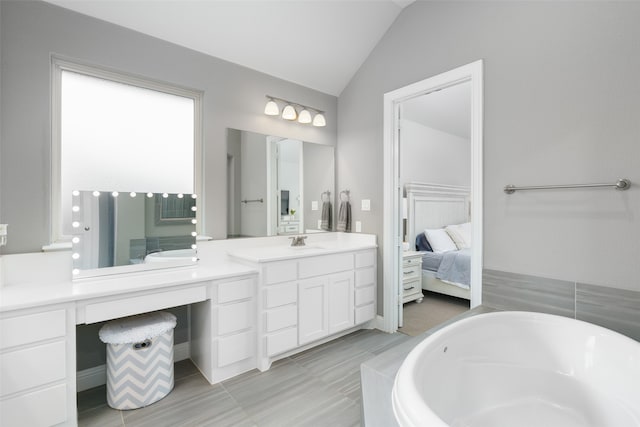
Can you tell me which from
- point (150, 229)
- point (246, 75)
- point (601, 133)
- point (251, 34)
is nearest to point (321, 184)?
point (246, 75)

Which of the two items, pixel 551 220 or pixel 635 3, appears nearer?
pixel 635 3

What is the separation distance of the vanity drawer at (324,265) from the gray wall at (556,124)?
1.10m

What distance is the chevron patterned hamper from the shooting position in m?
1.79

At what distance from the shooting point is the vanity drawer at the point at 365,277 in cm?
282

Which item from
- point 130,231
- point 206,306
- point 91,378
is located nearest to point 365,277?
point 206,306

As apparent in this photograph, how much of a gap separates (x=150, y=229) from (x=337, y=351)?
5.75 feet

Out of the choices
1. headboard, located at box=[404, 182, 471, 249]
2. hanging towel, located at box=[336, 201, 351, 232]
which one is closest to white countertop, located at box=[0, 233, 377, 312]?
hanging towel, located at box=[336, 201, 351, 232]

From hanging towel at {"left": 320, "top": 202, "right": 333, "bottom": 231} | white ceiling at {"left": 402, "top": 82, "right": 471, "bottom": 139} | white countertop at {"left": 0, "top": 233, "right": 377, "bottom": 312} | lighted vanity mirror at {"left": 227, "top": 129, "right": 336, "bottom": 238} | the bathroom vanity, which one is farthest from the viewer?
white ceiling at {"left": 402, "top": 82, "right": 471, "bottom": 139}

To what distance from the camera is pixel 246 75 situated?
2.68 metres

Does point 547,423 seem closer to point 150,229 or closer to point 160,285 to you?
point 160,285

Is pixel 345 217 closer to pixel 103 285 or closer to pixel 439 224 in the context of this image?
pixel 439 224

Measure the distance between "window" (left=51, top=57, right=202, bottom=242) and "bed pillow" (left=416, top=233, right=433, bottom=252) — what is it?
9.74 ft

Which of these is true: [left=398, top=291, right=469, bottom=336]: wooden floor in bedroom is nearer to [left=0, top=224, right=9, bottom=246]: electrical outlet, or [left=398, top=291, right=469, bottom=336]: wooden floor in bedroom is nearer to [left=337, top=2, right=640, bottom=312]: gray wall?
[left=337, top=2, right=640, bottom=312]: gray wall

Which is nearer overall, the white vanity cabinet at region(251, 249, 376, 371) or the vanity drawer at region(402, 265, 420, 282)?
the white vanity cabinet at region(251, 249, 376, 371)
